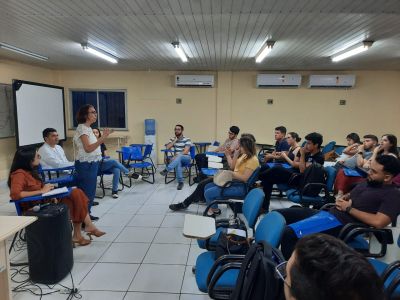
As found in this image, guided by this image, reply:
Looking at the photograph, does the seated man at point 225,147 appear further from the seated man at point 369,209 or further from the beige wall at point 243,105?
the seated man at point 369,209

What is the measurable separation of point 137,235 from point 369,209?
2.46 m

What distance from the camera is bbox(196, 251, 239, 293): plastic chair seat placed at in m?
1.59

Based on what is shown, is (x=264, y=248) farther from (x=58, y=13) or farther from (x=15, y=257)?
(x=58, y=13)

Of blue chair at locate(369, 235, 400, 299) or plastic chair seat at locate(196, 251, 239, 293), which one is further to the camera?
plastic chair seat at locate(196, 251, 239, 293)

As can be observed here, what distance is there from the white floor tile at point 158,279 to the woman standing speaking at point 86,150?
1.29m

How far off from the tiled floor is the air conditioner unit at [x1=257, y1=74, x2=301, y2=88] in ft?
12.0

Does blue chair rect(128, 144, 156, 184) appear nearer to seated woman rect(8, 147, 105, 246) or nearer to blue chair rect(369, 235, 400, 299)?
seated woman rect(8, 147, 105, 246)

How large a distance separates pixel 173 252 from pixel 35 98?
16.5ft

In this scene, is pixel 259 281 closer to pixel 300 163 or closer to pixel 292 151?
pixel 300 163

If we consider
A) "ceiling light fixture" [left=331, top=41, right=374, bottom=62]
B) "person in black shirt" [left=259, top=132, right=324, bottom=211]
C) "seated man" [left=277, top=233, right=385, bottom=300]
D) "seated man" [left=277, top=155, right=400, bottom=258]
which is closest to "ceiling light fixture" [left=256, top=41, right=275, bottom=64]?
"ceiling light fixture" [left=331, top=41, right=374, bottom=62]

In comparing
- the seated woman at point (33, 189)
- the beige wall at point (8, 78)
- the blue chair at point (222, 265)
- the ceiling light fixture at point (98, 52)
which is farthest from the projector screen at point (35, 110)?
the blue chair at point (222, 265)

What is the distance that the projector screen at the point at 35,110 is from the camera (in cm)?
546

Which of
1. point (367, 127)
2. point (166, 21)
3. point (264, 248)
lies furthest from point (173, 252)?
point (367, 127)

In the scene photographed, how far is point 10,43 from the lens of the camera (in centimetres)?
449
